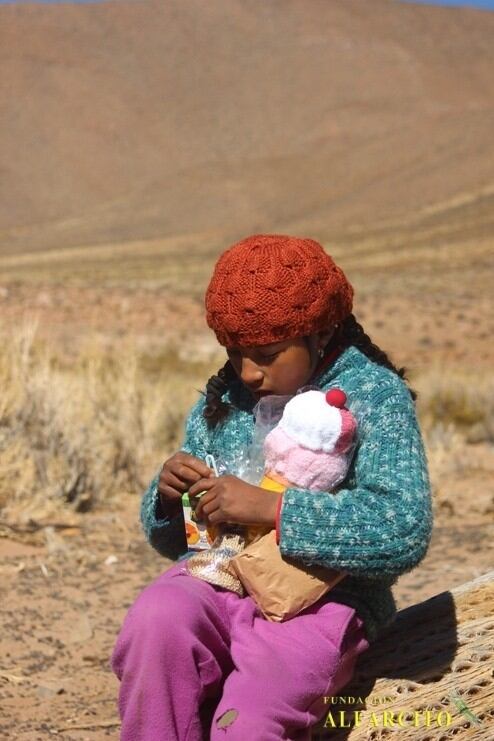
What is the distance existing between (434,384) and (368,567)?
32.8 ft

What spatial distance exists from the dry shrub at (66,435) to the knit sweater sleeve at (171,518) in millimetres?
3207

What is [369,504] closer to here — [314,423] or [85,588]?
[314,423]

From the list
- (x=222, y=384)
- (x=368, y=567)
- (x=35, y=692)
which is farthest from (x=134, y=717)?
(x=35, y=692)

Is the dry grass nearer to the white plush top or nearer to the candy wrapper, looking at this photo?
the candy wrapper

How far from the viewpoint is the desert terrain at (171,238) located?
584 cm

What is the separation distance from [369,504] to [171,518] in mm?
644

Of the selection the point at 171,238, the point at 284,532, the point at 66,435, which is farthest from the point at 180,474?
the point at 171,238

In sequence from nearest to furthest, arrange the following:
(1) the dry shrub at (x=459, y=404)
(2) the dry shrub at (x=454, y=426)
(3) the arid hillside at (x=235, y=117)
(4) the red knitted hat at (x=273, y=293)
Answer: (4) the red knitted hat at (x=273, y=293) < (2) the dry shrub at (x=454, y=426) < (1) the dry shrub at (x=459, y=404) < (3) the arid hillside at (x=235, y=117)

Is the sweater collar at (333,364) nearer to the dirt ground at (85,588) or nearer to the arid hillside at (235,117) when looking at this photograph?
the dirt ground at (85,588)

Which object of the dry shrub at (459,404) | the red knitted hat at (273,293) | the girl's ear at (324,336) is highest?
the red knitted hat at (273,293)

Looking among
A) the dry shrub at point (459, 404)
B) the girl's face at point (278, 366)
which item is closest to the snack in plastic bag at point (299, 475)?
the girl's face at point (278, 366)

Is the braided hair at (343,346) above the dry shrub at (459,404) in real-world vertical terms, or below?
above

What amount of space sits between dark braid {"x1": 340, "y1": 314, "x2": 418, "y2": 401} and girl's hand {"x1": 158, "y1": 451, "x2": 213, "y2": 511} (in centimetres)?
51

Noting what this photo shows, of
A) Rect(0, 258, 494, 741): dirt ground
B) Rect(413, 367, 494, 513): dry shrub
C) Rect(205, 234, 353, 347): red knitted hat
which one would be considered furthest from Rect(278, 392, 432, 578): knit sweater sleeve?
Rect(413, 367, 494, 513): dry shrub
